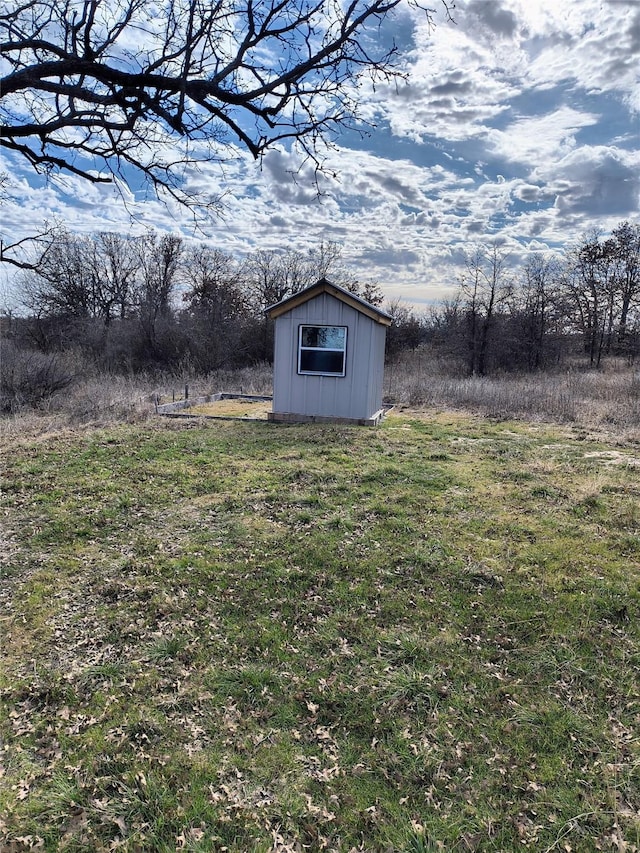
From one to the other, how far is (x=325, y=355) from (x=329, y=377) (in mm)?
474

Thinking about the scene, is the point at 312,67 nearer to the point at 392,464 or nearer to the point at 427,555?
the point at 427,555

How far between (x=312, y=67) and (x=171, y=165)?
1623 millimetres

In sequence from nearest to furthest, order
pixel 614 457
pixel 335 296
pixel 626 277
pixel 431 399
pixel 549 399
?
pixel 614 457
pixel 335 296
pixel 549 399
pixel 431 399
pixel 626 277

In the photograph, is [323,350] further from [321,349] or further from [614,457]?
[614,457]

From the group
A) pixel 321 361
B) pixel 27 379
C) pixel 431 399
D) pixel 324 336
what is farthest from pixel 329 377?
pixel 27 379

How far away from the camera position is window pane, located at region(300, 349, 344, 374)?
9828 mm

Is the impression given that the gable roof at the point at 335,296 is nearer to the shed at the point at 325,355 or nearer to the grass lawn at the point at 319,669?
the shed at the point at 325,355

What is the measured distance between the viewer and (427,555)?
4.01 meters

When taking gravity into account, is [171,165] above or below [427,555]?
above

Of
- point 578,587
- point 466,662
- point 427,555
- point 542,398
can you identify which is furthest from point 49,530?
point 542,398

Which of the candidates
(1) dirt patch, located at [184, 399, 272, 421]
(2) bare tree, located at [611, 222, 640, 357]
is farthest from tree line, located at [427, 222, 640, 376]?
(1) dirt patch, located at [184, 399, 272, 421]

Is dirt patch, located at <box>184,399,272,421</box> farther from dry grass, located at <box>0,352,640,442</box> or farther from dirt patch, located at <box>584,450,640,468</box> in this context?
dirt patch, located at <box>584,450,640,468</box>

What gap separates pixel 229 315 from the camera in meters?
22.3

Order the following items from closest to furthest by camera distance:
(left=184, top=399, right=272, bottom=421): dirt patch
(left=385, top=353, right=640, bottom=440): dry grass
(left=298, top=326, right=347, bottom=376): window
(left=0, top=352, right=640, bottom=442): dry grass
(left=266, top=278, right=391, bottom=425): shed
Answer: (left=266, top=278, right=391, bottom=425): shed
(left=298, top=326, right=347, bottom=376): window
(left=0, top=352, right=640, bottom=442): dry grass
(left=184, top=399, right=272, bottom=421): dirt patch
(left=385, top=353, right=640, bottom=440): dry grass
